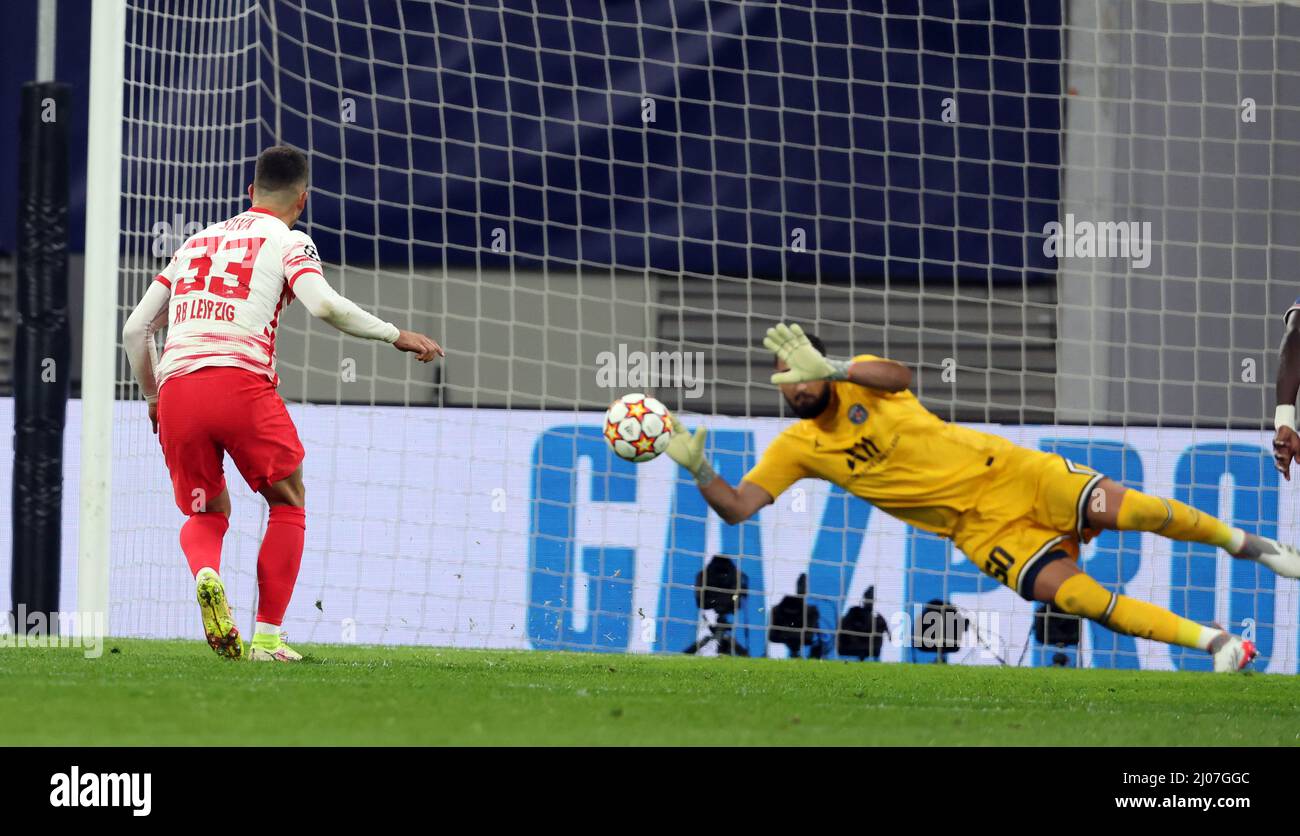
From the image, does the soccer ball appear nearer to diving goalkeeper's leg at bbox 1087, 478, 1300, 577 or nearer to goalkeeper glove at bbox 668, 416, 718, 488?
goalkeeper glove at bbox 668, 416, 718, 488

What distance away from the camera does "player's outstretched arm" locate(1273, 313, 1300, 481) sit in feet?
20.4

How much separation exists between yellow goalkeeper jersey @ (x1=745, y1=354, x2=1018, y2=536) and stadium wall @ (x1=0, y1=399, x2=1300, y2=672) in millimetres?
2057

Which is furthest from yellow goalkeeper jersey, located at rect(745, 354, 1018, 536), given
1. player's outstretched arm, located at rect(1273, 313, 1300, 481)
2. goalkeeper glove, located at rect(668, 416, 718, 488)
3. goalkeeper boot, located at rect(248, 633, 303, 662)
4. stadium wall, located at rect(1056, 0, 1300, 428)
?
stadium wall, located at rect(1056, 0, 1300, 428)

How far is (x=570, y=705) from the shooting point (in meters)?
4.68

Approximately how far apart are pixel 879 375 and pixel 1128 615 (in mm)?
1257

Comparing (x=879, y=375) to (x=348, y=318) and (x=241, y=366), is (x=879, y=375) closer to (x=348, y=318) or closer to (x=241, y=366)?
(x=348, y=318)

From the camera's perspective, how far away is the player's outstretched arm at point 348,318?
571cm

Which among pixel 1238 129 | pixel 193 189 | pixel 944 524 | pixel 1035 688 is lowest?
pixel 1035 688

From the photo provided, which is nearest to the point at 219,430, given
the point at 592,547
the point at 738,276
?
the point at 592,547

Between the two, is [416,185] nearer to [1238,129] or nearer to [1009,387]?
[1009,387]

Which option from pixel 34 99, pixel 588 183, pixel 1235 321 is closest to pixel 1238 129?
pixel 1235 321

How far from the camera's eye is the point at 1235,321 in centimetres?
951
